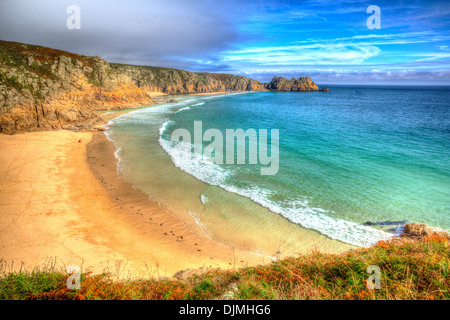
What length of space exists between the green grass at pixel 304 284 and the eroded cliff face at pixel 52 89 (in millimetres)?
31843

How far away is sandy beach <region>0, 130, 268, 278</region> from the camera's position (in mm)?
8516

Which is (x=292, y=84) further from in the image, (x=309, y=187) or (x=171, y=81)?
(x=309, y=187)

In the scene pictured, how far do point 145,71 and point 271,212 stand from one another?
132 metres

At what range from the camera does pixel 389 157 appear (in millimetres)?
20797

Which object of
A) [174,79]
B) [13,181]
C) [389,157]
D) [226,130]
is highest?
[174,79]

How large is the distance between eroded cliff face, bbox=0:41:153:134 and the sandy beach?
1469cm

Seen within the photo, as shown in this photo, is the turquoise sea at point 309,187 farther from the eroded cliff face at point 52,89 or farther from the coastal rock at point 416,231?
the eroded cliff face at point 52,89

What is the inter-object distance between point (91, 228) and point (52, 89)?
36.8m

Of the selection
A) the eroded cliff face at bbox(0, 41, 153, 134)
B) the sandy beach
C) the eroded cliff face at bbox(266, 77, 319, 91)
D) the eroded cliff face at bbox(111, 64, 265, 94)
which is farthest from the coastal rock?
the eroded cliff face at bbox(266, 77, 319, 91)

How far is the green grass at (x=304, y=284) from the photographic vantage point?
12.7ft

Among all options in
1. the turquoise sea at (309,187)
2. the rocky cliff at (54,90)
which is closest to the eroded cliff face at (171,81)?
the rocky cliff at (54,90)

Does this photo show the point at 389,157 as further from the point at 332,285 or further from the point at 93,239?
the point at 93,239

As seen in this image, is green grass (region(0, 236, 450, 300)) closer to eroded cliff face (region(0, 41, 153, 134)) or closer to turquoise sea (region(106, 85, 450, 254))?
turquoise sea (region(106, 85, 450, 254))

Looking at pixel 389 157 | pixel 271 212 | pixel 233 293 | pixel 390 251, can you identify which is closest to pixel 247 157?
pixel 271 212
